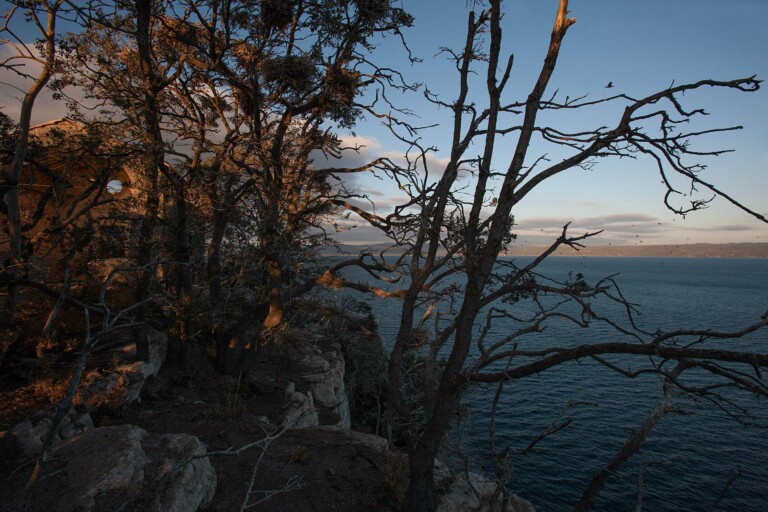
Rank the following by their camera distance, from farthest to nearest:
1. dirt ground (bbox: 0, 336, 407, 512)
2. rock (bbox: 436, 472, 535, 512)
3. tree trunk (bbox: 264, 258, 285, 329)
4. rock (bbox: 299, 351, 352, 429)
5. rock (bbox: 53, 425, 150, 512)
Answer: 1. rock (bbox: 299, 351, 352, 429)
2. tree trunk (bbox: 264, 258, 285, 329)
3. rock (bbox: 436, 472, 535, 512)
4. dirt ground (bbox: 0, 336, 407, 512)
5. rock (bbox: 53, 425, 150, 512)

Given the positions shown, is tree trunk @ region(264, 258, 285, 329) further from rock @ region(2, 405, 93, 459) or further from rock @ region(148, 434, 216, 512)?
rock @ region(2, 405, 93, 459)

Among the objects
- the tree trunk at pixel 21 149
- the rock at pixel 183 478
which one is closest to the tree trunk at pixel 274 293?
the rock at pixel 183 478

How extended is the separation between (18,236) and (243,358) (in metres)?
8.06

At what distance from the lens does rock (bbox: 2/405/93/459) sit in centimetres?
795

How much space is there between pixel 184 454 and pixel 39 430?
332 centimetres

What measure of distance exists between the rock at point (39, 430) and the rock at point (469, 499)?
8.69 m

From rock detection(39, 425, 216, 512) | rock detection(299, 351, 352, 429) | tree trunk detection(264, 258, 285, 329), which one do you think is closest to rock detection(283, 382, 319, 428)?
rock detection(299, 351, 352, 429)

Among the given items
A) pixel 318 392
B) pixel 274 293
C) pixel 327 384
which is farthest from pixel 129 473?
pixel 327 384

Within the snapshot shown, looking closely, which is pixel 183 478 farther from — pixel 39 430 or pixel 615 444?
pixel 615 444

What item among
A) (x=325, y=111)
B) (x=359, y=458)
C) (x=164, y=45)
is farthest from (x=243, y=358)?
(x=164, y=45)

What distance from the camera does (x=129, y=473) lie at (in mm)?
7320

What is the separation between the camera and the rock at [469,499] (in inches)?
360

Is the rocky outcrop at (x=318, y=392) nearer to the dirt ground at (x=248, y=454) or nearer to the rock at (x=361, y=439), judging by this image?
the dirt ground at (x=248, y=454)

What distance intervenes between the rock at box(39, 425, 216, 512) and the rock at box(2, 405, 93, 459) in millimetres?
667
